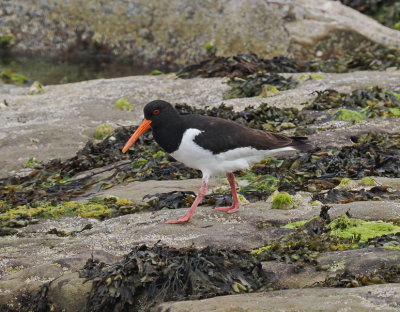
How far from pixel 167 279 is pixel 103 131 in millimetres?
6471

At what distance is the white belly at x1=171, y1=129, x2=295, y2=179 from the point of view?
788cm

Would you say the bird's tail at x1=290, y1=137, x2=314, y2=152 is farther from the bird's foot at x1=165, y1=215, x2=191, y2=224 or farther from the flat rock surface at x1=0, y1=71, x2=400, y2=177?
the flat rock surface at x1=0, y1=71, x2=400, y2=177

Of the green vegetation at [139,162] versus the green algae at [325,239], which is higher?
the green algae at [325,239]

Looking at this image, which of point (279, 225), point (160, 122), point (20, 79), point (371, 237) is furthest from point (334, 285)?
point (20, 79)

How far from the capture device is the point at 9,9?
2133 cm

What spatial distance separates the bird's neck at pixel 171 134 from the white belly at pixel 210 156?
0.05 m

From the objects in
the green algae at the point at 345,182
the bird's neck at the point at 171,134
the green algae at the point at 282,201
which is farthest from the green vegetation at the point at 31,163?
the green algae at the point at 345,182

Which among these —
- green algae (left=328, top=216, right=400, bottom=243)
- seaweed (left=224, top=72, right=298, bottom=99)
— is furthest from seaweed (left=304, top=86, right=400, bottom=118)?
green algae (left=328, top=216, right=400, bottom=243)

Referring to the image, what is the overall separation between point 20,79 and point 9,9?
13.7 feet

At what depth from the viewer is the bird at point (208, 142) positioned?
7.89 meters

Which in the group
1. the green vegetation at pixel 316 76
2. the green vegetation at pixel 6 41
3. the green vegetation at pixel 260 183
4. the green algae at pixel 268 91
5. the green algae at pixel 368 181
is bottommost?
the green vegetation at pixel 6 41

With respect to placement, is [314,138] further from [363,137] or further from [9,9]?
[9,9]

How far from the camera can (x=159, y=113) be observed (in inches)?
319

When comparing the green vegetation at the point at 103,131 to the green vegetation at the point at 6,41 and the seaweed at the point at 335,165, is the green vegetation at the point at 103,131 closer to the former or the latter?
the seaweed at the point at 335,165
